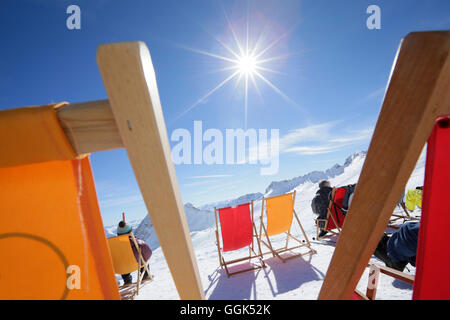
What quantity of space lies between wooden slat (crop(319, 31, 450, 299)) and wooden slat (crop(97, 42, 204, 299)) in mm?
370

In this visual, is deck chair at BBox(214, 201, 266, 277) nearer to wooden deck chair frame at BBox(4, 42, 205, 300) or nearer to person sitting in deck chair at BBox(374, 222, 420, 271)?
person sitting in deck chair at BBox(374, 222, 420, 271)

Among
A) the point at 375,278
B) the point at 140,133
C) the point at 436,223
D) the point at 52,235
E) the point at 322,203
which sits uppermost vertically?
the point at 322,203

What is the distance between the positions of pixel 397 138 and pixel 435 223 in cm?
40

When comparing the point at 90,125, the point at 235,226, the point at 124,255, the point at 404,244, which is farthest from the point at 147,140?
the point at 124,255

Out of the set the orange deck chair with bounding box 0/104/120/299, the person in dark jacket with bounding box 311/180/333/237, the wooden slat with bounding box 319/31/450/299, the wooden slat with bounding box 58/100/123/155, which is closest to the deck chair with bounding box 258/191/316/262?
the person in dark jacket with bounding box 311/180/333/237

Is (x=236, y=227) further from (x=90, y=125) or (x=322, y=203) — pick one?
(x=90, y=125)

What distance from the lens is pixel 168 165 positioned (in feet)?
1.05

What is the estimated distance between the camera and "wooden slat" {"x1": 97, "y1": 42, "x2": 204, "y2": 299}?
11.0 inches

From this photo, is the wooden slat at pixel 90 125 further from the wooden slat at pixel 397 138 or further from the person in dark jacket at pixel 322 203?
the person in dark jacket at pixel 322 203

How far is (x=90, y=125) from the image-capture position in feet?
1.12

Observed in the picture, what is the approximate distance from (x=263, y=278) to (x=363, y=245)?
10.5 ft

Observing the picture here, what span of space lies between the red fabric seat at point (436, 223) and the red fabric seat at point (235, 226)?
3.16 m
